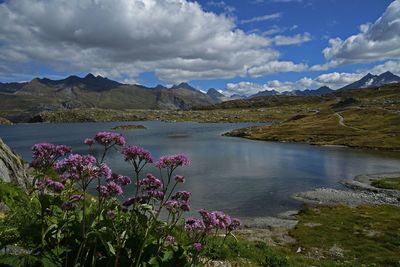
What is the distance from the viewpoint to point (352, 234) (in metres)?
41.4

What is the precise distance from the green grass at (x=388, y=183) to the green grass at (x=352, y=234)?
14.1 m

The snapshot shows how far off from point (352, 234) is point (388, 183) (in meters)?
33.2

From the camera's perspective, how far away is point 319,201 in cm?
5866

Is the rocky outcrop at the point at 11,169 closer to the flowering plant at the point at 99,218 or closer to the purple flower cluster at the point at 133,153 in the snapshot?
the flowering plant at the point at 99,218

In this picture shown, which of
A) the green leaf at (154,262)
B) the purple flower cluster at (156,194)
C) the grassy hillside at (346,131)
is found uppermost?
the purple flower cluster at (156,194)

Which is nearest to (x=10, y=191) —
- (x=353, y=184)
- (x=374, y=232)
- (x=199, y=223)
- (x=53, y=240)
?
(x=53, y=240)

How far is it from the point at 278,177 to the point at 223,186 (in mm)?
14688

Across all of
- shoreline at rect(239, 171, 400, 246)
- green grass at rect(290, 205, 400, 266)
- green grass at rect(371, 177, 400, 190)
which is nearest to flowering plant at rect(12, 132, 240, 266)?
green grass at rect(290, 205, 400, 266)

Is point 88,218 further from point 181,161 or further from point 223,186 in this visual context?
point 223,186

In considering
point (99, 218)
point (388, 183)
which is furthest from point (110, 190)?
point (388, 183)

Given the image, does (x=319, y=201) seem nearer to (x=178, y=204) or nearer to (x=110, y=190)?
(x=178, y=204)

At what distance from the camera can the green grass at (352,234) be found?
3334cm

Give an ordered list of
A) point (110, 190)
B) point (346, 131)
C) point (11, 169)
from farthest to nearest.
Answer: point (346, 131), point (11, 169), point (110, 190)

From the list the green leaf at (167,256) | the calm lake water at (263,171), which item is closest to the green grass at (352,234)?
the calm lake water at (263,171)
